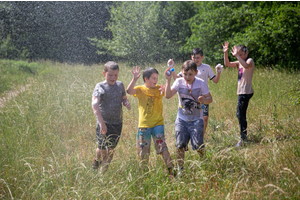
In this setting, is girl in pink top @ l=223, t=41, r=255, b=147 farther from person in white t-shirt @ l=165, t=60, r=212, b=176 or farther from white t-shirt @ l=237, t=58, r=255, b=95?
person in white t-shirt @ l=165, t=60, r=212, b=176

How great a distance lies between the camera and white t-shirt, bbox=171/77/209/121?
3383 millimetres

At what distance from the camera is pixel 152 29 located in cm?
1950

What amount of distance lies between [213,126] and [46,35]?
28537 millimetres

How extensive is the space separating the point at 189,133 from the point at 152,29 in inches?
675

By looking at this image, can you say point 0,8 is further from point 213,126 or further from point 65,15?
point 213,126

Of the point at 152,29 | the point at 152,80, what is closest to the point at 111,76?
the point at 152,80

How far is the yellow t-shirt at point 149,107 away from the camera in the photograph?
11.2 feet

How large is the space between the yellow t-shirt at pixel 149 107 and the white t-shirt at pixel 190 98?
28 cm

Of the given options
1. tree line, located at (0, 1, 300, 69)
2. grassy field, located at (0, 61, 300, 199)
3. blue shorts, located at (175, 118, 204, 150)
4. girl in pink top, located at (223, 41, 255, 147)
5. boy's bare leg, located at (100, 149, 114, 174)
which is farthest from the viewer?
tree line, located at (0, 1, 300, 69)

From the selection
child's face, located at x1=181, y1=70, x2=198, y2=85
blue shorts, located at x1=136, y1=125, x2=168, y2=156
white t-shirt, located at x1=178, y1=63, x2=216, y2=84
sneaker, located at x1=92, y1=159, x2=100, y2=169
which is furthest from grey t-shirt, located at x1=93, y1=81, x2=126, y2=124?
white t-shirt, located at x1=178, y1=63, x2=216, y2=84

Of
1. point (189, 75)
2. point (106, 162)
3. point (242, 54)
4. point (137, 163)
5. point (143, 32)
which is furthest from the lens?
point (143, 32)

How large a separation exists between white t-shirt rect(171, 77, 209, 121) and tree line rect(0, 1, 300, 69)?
27.5ft

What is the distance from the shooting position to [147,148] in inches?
135

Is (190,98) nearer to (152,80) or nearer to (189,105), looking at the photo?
(189,105)
